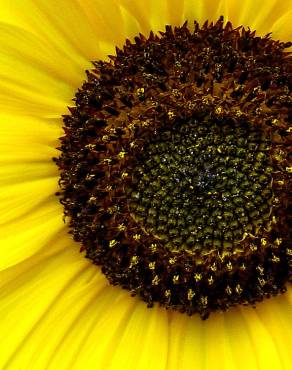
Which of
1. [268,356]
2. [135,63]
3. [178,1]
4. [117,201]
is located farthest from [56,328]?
[178,1]

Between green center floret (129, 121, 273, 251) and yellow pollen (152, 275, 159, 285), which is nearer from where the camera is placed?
green center floret (129, 121, 273, 251)

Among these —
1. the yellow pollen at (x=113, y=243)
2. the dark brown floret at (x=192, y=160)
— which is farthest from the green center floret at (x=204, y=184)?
the yellow pollen at (x=113, y=243)

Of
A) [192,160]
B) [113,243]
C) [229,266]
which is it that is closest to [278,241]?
[229,266]

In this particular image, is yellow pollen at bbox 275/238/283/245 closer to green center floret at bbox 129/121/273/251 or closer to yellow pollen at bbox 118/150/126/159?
green center floret at bbox 129/121/273/251

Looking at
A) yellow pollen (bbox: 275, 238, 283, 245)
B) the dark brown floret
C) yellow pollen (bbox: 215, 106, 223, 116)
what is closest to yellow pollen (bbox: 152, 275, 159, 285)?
the dark brown floret

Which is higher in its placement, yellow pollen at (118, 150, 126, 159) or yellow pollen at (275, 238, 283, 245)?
yellow pollen at (118, 150, 126, 159)

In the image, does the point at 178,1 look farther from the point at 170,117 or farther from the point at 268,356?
the point at 268,356

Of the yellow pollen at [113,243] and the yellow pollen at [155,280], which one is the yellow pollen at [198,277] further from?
the yellow pollen at [113,243]

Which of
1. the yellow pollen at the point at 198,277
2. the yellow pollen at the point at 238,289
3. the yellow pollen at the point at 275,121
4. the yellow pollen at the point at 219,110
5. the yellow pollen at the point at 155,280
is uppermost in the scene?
the yellow pollen at the point at 219,110
